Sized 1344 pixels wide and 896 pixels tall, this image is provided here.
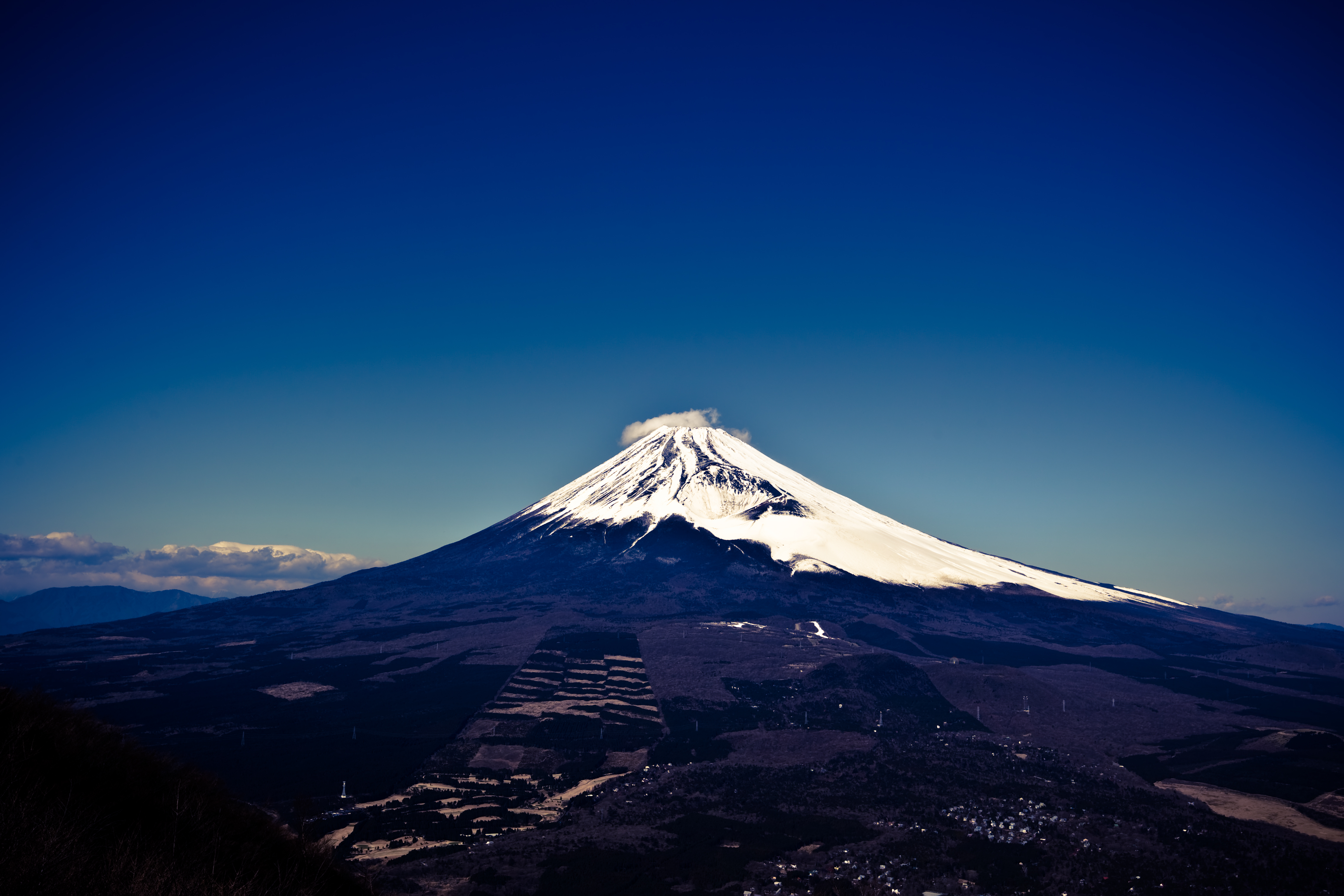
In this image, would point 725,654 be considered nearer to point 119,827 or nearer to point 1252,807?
point 1252,807

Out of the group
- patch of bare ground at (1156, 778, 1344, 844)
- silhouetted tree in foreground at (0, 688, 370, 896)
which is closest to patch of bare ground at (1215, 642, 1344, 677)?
patch of bare ground at (1156, 778, 1344, 844)

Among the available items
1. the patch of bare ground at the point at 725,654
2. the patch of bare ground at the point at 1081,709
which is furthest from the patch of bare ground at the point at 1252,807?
the patch of bare ground at the point at 725,654

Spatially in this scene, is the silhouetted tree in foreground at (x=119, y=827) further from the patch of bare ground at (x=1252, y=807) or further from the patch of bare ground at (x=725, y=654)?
the patch of bare ground at (x=725, y=654)

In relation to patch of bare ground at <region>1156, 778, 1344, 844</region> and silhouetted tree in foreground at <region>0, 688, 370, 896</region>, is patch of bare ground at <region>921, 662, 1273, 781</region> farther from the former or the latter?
silhouetted tree in foreground at <region>0, 688, 370, 896</region>

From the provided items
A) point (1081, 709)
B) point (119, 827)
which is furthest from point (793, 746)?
point (119, 827)

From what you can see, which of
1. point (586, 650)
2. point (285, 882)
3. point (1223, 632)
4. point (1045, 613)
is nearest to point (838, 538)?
point (1045, 613)

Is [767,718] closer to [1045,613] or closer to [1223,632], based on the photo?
[1045,613]
